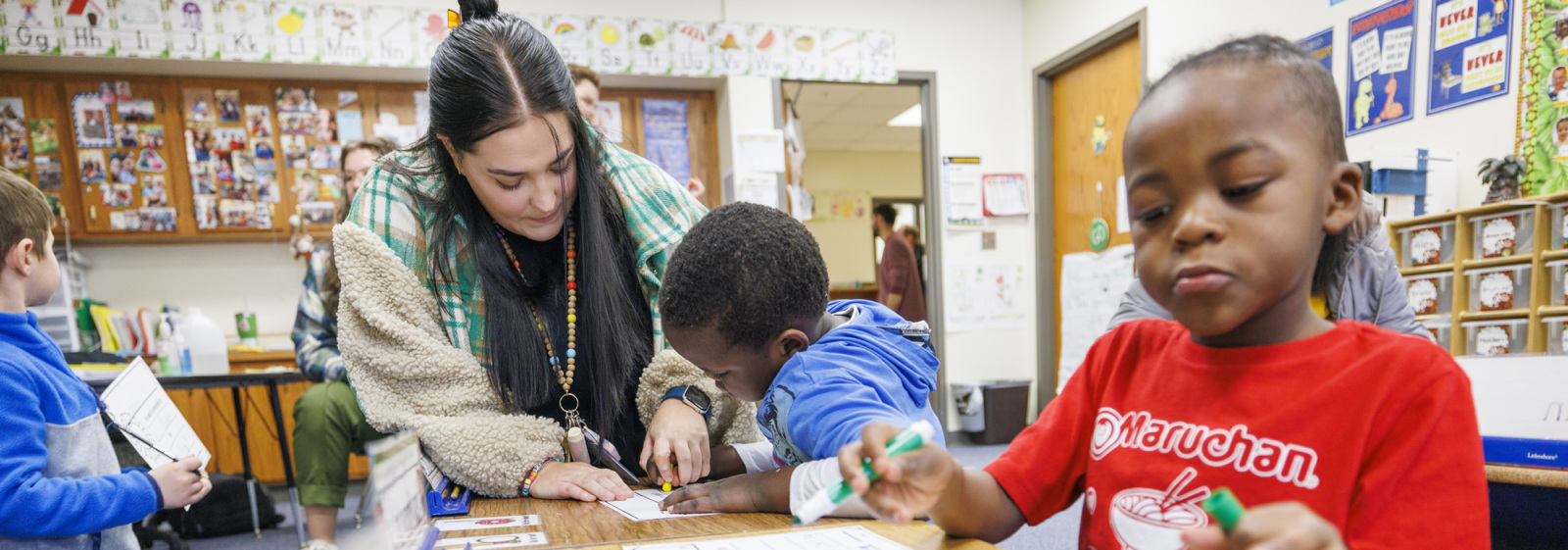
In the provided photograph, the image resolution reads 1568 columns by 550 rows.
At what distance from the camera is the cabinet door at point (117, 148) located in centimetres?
325

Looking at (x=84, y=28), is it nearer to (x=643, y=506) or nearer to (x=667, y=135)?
(x=667, y=135)

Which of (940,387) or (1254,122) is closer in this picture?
(1254,122)

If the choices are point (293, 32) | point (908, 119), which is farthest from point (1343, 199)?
point (908, 119)

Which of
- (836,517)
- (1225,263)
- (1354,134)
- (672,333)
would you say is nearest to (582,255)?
(672,333)

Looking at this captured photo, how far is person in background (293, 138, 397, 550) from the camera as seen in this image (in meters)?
1.77

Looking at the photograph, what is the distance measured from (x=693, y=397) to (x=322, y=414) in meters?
1.33

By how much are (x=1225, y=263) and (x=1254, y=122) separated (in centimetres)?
9

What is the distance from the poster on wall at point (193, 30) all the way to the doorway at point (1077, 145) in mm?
3732

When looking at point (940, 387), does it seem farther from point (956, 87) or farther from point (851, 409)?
point (851, 409)

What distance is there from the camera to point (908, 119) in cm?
654

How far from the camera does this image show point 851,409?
636mm

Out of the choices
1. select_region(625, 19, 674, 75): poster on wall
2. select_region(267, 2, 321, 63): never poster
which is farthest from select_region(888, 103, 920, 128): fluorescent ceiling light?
select_region(267, 2, 321, 63): never poster

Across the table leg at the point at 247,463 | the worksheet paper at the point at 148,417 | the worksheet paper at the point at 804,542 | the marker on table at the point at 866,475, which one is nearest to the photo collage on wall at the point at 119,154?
the table leg at the point at 247,463

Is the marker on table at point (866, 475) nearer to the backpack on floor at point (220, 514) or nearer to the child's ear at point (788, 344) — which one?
the child's ear at point (788, 344)
